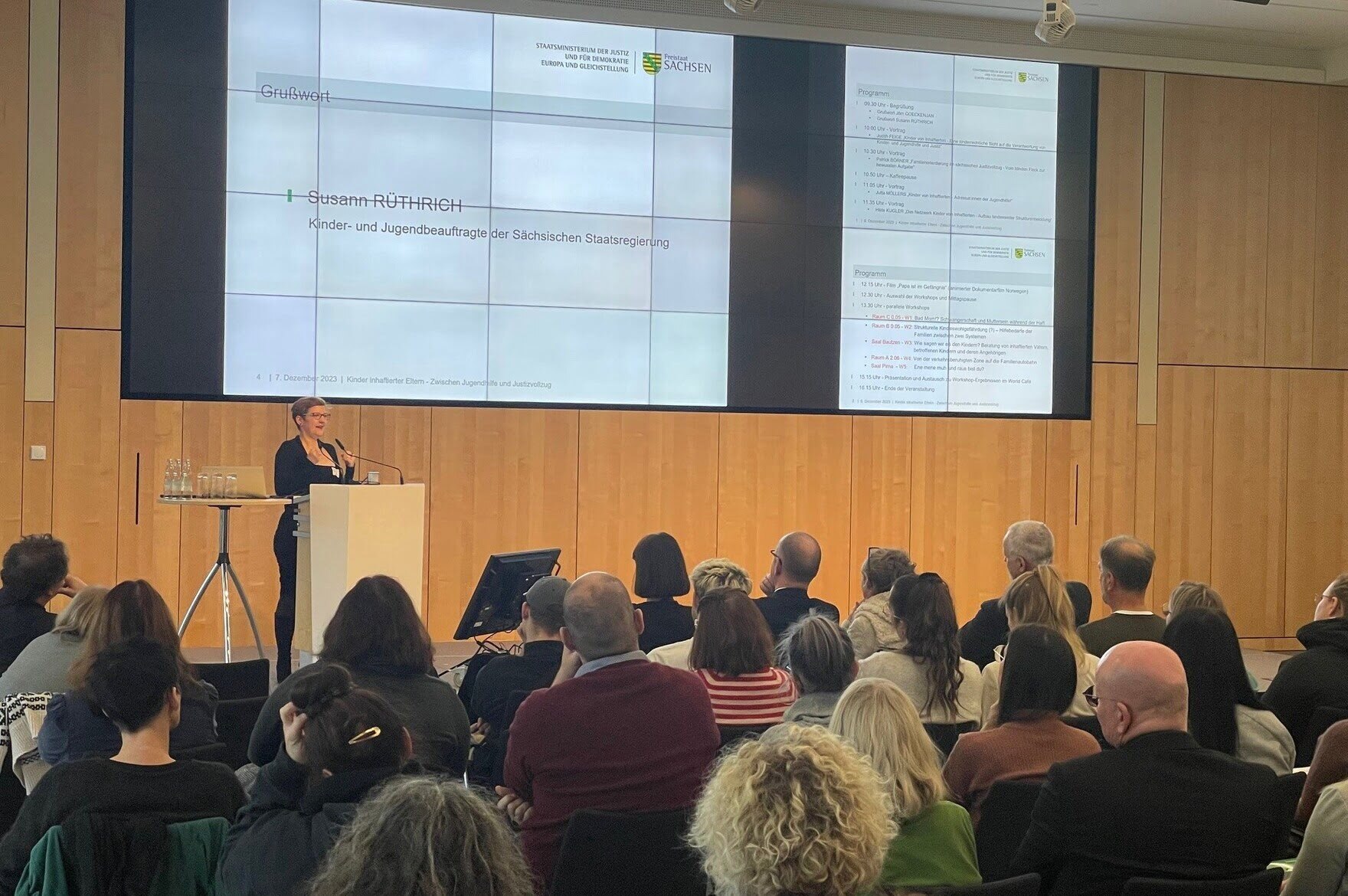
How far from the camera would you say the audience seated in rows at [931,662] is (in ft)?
12.2

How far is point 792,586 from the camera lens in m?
5.01

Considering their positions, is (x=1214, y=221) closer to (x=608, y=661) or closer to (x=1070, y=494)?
(x=1070, y=494)

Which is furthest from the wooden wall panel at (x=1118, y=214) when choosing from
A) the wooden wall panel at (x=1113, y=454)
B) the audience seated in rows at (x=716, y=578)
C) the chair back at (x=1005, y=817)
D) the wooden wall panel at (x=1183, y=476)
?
the chair back at (x=1005, y=817)

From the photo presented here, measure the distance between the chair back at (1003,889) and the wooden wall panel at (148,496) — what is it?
20.7 feet

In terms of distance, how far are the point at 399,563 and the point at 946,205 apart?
15.7 ft

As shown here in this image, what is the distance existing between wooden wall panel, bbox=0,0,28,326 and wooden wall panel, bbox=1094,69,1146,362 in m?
6.94

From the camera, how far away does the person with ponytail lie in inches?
85.4

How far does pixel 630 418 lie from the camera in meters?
8.23

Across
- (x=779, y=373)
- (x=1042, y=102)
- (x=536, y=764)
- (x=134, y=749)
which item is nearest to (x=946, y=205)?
(x=1042, y=102)

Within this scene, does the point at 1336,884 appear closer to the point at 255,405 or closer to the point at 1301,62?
the point at 255,405

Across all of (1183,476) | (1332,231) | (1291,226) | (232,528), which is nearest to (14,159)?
(232,528)

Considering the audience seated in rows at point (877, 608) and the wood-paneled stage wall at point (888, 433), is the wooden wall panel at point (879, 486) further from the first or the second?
the audience seated in rows at point (877, 608)

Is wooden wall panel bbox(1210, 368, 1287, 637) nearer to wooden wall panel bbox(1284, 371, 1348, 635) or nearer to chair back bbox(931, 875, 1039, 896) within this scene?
wooden wall panel bbox(1284, 371, 1348, 635)

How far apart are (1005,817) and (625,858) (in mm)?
837
